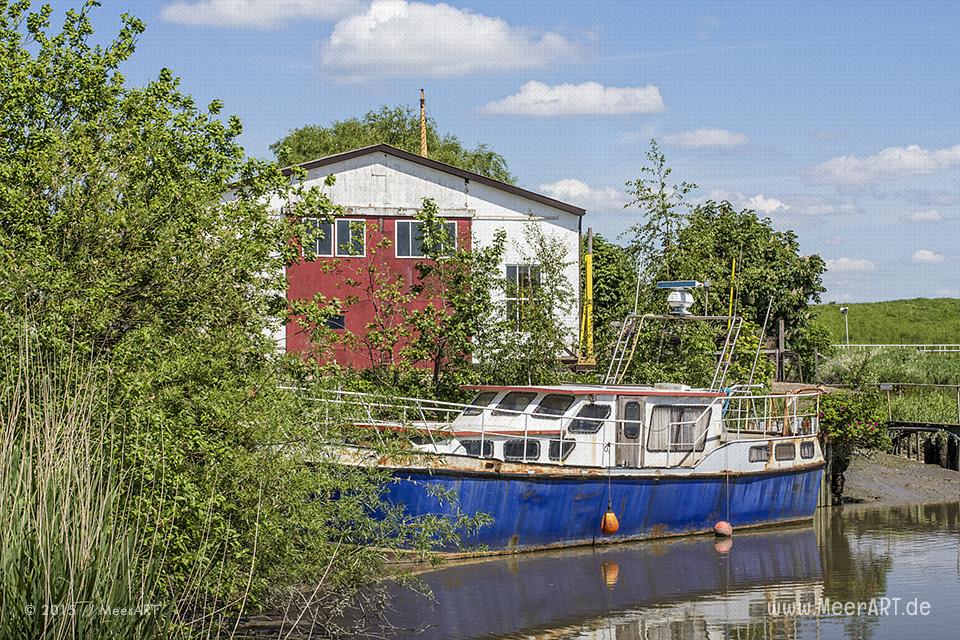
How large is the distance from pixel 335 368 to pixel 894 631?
8185 millimetres

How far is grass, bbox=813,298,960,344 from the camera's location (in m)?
68.0

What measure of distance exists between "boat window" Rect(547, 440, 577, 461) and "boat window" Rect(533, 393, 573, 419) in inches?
23.5

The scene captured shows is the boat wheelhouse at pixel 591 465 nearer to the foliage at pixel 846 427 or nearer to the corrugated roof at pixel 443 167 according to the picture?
the foliage at pixel 846 427

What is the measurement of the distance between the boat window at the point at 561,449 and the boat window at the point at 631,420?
1.22 m

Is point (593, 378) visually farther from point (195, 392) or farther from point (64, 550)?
point (64, 550)

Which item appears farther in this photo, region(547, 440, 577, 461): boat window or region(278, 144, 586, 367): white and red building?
region(278, 144, 586, 367): white and red building

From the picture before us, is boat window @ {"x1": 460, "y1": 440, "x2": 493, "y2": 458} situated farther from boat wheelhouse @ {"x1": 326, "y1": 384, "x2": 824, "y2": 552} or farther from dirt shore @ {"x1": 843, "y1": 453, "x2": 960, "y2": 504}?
dirt shore @ {"x1": 843, "y1": 453, "x2": 960, "y2": 504}

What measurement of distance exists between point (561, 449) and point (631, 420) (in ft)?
5.62

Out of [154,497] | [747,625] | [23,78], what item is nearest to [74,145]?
[23,78]

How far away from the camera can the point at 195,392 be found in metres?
12.0

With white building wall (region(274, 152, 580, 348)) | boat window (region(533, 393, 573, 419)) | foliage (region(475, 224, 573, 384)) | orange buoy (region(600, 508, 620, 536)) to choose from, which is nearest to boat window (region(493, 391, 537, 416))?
boat window (region(533, 393, 573, 419))

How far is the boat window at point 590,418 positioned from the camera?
2156cm

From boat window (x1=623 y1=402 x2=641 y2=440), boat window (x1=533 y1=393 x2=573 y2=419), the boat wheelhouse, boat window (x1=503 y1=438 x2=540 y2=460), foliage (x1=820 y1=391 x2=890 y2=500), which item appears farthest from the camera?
foliage (x1=820 y1=391 x2=890 y2=500)

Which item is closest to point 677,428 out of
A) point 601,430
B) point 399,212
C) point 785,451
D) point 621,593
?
point 601,430
